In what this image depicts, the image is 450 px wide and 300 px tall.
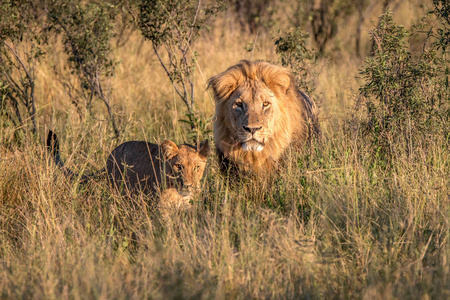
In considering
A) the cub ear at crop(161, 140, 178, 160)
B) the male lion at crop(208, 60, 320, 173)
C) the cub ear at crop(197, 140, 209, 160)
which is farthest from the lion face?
the cub ear at crop(161, 140, 178, 160)

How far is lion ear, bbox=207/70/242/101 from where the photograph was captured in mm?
4660

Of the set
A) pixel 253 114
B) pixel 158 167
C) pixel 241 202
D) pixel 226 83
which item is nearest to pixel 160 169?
pixel 158 167

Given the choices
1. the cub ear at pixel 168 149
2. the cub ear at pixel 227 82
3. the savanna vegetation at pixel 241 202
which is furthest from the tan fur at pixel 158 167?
the cub ear at pixel 227 82

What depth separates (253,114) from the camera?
172 inches

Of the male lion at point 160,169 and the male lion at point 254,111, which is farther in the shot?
the male lion at point 254,111

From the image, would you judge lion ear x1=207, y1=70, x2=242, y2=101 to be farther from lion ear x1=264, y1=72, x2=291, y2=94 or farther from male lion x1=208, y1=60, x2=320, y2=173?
lion ear x1=264, y1=72, x2=291, y2=94

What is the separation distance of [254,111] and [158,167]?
87 cm

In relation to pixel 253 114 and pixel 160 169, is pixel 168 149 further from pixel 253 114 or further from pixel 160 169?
pixel 253 114

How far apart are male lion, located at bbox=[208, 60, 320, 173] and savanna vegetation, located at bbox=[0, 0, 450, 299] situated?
0.16 metres

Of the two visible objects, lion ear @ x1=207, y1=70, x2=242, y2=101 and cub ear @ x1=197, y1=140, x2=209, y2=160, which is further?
lion ear @ x1=207, y1=70, x2=242, y2=101

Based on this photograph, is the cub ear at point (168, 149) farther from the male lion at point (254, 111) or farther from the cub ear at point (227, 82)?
the cub ear at point (227, 82)

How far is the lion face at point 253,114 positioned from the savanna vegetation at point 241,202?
0.38 meters

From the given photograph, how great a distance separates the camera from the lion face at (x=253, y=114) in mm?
4301

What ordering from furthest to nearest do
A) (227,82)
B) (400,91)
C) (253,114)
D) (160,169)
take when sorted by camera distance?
1. (400,91)
2. (227,82)
3. (253,114)
4. (160,169)
